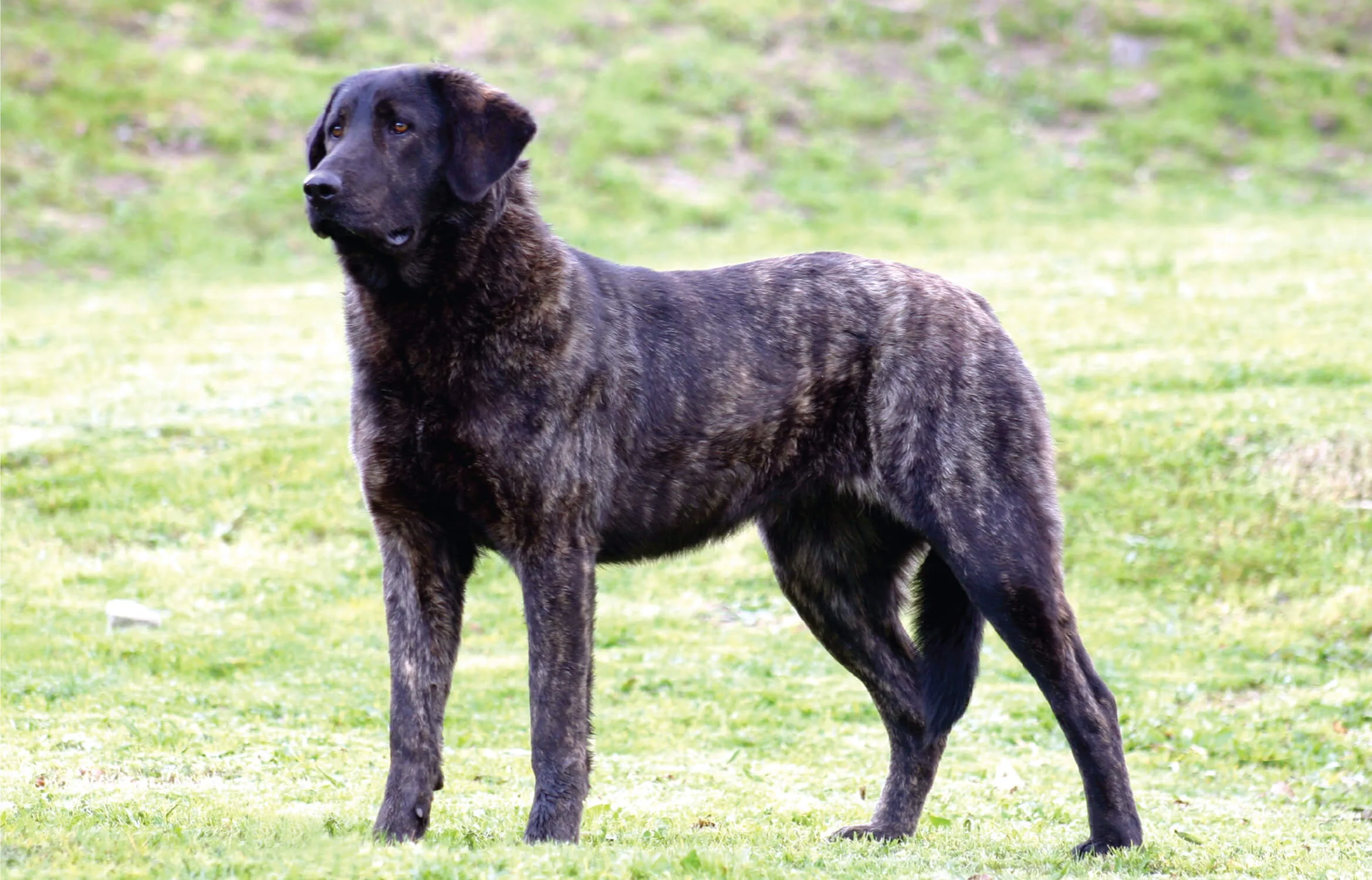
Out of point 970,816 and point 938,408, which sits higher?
point 938,408

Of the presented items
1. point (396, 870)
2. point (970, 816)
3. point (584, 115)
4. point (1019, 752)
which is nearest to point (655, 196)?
point (584, 115)

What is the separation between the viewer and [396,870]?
182 inches

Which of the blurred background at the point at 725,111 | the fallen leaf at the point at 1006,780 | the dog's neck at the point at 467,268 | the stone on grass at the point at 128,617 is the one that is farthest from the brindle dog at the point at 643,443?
the blurred background at the point at 725,111

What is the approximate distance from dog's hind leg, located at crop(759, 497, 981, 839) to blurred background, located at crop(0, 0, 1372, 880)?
0.31 m

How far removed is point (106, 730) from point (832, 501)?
13.6 ft

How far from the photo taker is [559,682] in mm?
5652

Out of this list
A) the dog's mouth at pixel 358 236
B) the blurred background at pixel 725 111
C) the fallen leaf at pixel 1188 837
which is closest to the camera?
the dog's mouth at pixel 358 236

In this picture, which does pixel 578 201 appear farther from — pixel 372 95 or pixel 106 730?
pixel 372 95

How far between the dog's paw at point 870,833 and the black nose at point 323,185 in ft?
10.4

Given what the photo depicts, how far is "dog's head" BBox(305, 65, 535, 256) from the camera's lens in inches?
221

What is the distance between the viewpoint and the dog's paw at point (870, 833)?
650cm

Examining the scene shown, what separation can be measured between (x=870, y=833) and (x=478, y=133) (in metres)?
3.17

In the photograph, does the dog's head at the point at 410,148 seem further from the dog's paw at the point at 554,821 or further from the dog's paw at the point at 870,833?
the dog's paw at the point at 870,833

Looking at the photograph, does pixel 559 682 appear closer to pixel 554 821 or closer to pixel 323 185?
pixel 554 821
